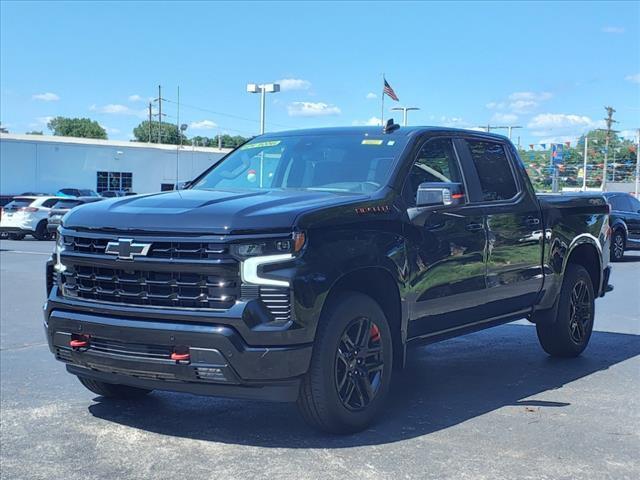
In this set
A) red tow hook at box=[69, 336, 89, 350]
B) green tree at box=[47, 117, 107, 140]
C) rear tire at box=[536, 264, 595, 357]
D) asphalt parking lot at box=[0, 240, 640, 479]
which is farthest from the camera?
green tree at box=[47, 117, 107, 140]

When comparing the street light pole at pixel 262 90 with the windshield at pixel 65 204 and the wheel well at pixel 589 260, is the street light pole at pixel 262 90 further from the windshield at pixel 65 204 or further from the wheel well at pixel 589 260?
the wheel well at pixel 589 260

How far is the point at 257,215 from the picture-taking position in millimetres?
4367

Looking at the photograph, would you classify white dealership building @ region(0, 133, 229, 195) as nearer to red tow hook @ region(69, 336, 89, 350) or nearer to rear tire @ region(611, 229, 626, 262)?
rear tire @ region(611, 229, 626, 262)

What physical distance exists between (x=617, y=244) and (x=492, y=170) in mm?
14513

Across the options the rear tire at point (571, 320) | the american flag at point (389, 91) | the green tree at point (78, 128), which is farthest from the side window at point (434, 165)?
the green tree at point (78, 128)

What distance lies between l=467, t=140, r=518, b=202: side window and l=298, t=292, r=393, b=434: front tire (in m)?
1.87

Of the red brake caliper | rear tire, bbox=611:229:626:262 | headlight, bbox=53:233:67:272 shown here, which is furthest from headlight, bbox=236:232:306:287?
rear tire, bbox=611:229:626:262

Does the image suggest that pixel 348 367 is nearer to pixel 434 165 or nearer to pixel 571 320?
pixel 434 165

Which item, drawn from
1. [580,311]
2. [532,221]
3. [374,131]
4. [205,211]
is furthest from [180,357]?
[580,311]

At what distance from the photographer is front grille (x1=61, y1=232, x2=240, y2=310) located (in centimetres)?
425

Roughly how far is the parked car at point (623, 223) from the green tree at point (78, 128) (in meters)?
114

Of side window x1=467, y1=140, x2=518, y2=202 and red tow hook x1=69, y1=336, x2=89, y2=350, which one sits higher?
side window x1=467, y1=140, x2=518, y2=202

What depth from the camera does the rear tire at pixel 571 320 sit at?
709cm

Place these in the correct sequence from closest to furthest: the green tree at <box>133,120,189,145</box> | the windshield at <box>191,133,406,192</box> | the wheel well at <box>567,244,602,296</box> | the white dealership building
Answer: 1. the windshield at <box>191,133,406,192</box>
2. the wheel well at <box>567,244,602,296</box>
3. the white dealership building
4. the green tree at <box>133,120,189,145</box>
